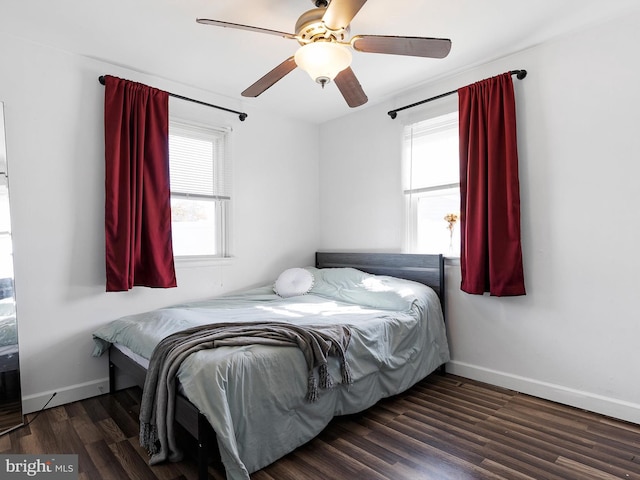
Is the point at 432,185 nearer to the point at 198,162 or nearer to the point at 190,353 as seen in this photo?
the point at 198,162

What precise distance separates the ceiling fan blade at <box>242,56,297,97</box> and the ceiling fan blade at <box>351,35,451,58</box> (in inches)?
14.9

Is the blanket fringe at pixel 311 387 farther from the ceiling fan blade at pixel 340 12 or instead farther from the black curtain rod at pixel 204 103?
the black curtain rod at pixel 204 103

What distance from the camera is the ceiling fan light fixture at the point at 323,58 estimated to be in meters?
1.71

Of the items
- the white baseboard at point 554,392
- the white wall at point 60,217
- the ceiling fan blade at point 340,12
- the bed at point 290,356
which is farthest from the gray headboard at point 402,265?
the ceiling fan blade at point 340,12

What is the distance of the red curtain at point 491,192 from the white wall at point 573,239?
130mm

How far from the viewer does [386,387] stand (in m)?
2.42

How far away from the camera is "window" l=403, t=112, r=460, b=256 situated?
310 cm

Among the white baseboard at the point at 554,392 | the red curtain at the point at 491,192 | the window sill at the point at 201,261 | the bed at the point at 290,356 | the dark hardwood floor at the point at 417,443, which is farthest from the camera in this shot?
the window sill at the point at 201,261

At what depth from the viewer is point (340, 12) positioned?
1555mm

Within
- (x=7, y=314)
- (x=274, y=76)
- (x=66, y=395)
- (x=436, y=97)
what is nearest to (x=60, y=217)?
(x=7, y=314)

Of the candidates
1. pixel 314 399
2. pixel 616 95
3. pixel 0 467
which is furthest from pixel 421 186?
pixel 0 467

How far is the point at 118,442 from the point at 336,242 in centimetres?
268

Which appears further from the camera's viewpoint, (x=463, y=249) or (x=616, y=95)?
(x=463, y=249)

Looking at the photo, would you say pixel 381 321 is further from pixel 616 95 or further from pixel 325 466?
pixel 616 95
